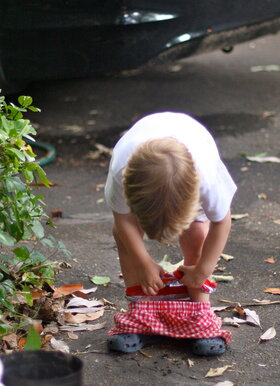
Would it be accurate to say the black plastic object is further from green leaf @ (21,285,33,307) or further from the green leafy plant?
green leaf @ (21,285,33,307)

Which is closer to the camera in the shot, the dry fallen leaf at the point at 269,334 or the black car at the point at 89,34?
the dry fallen leaf at the point at 269,334

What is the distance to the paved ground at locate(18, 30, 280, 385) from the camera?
3.11 metres

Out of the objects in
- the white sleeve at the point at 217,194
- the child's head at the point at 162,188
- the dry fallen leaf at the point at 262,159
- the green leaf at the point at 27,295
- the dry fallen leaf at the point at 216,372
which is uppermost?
the child's head at the point at 162,188

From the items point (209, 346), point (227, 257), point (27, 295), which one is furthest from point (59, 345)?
point (227, 257)

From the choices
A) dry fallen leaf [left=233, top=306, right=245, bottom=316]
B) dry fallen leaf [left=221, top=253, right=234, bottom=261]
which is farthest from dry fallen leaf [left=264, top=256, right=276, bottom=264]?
dry fallen leaf [left=233, top=306, right=245, bottom=316]

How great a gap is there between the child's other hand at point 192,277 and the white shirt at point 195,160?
248mm

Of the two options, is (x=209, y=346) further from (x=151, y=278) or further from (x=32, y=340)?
(x=32, y=340)

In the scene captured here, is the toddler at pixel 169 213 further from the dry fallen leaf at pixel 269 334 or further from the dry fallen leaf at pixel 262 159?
the dry fallen leaf at pixel 262 159

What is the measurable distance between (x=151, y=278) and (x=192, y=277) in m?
0.16

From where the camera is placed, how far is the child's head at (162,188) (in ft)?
8.85

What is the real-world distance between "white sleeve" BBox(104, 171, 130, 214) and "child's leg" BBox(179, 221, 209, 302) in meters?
0.32

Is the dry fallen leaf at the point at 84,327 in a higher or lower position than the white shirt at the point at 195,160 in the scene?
lower

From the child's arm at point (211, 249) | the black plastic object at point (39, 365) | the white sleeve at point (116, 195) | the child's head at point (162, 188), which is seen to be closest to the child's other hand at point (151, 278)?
the child's arm at point (211, 249)

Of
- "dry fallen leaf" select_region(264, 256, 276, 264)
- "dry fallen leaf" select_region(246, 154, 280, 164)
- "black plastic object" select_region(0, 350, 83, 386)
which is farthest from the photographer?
"dry fallen leaf" select_region(246, 154, 280, 164)
